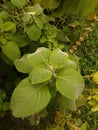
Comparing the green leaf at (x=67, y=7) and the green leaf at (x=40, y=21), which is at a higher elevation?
the green leaf at (x=40, y=21)

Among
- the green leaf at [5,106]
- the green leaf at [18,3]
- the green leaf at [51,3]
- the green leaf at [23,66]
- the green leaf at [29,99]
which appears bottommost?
the green leaf at [5,106]

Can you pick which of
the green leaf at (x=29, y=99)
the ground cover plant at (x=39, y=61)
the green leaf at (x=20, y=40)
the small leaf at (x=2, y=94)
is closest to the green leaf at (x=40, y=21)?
the ground cover plant at (x=39, y=61)

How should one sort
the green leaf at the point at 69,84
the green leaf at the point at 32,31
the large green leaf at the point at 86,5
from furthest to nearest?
the large green leaf at the point at 86,5
the green leaf at the point at 32,31
the green leaf at the point at 69,84

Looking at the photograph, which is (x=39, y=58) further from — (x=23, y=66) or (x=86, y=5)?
(x=86, y=5)

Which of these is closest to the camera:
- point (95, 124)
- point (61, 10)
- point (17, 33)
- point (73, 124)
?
point (17, 33)

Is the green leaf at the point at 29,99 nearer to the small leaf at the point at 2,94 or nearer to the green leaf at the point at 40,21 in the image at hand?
the green leaf at the point at 40,21

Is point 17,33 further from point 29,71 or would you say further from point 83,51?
point 83,51

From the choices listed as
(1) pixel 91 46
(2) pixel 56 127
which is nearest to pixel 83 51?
(1) pixel 91 46
